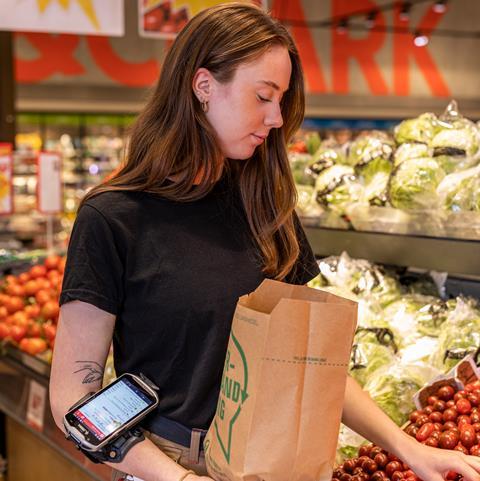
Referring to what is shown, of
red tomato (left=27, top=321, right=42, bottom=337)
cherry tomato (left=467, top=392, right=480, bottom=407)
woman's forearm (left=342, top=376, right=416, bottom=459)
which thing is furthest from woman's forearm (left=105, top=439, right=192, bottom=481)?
red tomato (left=27, top=321, right=42, bottom=337)

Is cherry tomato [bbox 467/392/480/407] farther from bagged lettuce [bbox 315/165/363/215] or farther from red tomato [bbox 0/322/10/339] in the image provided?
red tomato [bbox 0/322/10/339]

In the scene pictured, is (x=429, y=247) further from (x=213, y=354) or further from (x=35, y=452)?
(x=35, y=452)

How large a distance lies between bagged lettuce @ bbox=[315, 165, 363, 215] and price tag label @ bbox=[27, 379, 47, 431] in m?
1.48

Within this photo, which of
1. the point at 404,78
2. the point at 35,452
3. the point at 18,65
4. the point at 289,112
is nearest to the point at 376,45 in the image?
the point at 404,78

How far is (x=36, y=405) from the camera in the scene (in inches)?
139

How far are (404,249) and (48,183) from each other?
342cm

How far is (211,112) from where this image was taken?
1754 millimetres

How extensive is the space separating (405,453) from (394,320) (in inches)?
47.5

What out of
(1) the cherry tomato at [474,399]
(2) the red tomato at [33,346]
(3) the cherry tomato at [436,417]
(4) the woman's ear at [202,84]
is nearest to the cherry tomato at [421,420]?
(3) the cherry tomato at [436,417]

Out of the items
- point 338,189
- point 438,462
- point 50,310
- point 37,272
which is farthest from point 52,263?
point 438,462

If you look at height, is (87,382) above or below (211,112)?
below

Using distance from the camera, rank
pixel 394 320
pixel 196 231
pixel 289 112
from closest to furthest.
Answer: pixel 196 231, pixel 289 112, pixel 394 320

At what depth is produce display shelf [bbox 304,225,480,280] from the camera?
2580 mm

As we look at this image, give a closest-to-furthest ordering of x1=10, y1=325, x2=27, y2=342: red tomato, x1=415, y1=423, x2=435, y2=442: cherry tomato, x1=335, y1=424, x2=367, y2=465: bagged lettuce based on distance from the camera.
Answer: x1=415, y1=423, x2=435, y2=442: cherry tomato, x1=335, y1=424, x2=367, y2=465: bagged lettuce, x1=10, y1=325, x2=27, y2=342: red tomato
